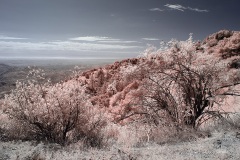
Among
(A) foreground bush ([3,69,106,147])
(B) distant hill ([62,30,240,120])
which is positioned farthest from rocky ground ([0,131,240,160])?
(B) distant hill ([62,30,240,120])

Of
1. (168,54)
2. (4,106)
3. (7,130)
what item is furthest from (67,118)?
(168,54)

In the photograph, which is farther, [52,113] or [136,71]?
[136,71]

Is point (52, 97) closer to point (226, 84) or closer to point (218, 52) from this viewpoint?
point (226, 84)

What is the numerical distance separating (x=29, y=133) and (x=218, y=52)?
24836 mm

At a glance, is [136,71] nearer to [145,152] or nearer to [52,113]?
[52,113]

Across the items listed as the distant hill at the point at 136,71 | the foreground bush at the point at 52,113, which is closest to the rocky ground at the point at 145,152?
the foreground bush at the point at 52,113

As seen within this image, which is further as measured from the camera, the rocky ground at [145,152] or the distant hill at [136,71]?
the distant hill at [136,71]

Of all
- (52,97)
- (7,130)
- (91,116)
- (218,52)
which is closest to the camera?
(7,130)

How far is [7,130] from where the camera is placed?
974cm

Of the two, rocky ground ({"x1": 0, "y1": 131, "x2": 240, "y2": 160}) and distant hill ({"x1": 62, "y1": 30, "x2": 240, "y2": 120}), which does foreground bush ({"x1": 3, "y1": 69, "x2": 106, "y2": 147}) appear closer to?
rocky ground ({"x1": 0, "y1": 131, "x2": 240, "y2": 160})

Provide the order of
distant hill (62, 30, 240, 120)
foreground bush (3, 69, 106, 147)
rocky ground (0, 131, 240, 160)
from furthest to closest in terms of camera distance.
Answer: distant hill (62, 30, 240, 120) < foreground bush (3, 69, 106, 147) < rocky ground (0, 131, 240, 160)

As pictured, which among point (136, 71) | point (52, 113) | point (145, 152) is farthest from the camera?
point (136, 71)

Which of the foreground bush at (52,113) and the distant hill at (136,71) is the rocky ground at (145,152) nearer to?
the foreground bush at (52,113)

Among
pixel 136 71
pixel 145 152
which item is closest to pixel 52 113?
pixel 136 71
